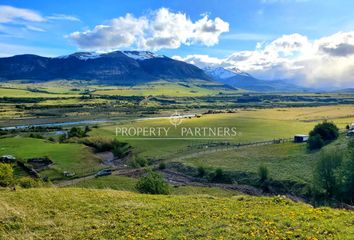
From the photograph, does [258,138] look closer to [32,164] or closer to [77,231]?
[32,164]

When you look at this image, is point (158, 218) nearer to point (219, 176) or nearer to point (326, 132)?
point (219, 176)

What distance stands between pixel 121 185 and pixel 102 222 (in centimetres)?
4795

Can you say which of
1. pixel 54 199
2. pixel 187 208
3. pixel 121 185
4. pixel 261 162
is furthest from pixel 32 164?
pixel 187 208

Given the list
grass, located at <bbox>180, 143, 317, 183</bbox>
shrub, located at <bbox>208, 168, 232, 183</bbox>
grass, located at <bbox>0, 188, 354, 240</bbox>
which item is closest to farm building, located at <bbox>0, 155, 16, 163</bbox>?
grass, located at <bbox>180, 143, 317, 183</bbox>

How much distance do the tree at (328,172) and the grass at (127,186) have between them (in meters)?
15.1

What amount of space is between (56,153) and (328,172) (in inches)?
2836

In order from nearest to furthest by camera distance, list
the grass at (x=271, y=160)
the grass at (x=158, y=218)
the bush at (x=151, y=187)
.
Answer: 1. the grass at (x=158, y=218)
2. the bush at (x=151, y=187)
3. the grass at (x=271, y=160)

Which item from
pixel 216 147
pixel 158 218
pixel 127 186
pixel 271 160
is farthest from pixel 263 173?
pixel 158 218

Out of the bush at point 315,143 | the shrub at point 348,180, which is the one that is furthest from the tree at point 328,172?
the bush at point 315,143

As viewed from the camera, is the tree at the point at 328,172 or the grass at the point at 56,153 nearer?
the tree at the point at 328,172

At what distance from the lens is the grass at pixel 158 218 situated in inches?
726

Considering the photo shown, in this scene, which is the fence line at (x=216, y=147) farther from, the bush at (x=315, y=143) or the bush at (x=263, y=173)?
the bush at (x=263, y=173)

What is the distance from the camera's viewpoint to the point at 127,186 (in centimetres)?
6688

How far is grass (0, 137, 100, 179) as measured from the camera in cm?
8669
